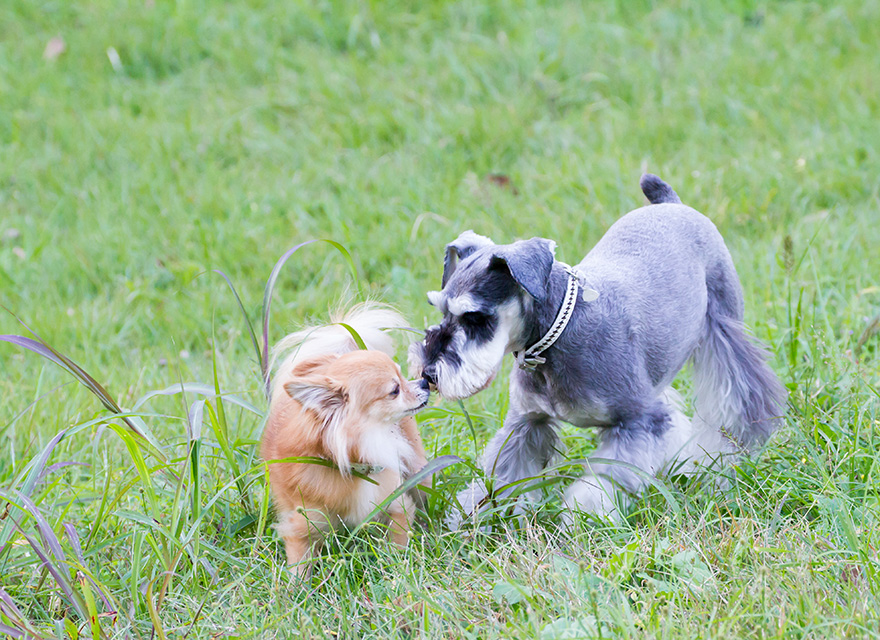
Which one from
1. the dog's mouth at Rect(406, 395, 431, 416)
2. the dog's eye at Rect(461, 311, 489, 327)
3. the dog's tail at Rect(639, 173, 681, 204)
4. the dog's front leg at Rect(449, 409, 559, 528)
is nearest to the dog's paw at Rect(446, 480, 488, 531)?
the dog's front leg at Rect(449, 409, 559, 528)

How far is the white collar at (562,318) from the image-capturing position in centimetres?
303

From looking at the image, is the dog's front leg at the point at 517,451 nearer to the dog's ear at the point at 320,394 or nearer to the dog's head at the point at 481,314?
the dog's head at the point at 481,314

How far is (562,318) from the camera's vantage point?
9.95ft

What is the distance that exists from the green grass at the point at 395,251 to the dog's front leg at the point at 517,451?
0.12m

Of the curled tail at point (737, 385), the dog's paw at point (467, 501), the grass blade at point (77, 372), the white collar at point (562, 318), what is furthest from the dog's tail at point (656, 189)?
the grass blade at point (77, 372)

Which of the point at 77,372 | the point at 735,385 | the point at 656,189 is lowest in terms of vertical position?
the point at 735,385

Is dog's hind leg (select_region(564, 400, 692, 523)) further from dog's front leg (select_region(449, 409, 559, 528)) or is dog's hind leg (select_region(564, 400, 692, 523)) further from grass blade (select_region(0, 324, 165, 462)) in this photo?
grass blade (select_region(0, 324, 165, 462))

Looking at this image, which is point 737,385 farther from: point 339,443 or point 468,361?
point 339,443

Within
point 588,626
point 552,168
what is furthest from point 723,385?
point 552,168

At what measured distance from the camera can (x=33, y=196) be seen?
267 inches

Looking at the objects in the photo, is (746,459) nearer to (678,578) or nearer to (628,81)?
(678,578)

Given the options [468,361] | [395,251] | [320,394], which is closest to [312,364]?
[320,394]

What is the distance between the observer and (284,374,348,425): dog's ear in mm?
2811

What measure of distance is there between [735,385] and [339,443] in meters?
1.77
